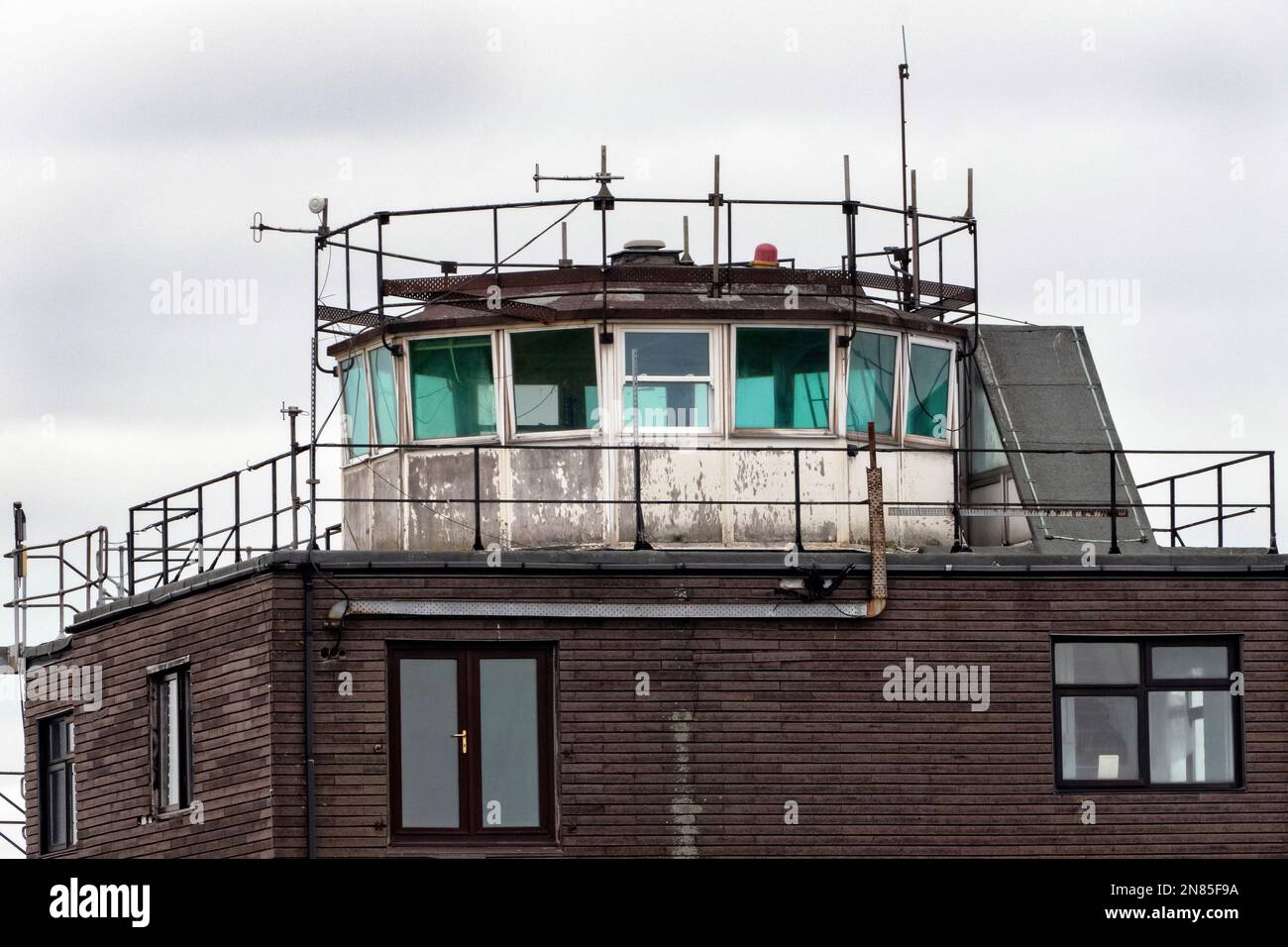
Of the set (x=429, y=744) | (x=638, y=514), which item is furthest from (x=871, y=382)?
(x=429, y=744)

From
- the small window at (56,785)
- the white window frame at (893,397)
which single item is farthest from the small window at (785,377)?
the small window at (56,785)

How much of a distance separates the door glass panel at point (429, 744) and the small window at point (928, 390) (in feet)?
22.8

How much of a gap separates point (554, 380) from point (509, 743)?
15.5 feet

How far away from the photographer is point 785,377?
35750 millimetres

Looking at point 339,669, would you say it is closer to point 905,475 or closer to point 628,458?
point 628,458

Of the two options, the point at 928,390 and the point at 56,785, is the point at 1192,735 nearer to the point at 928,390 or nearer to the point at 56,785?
the point at 928,390

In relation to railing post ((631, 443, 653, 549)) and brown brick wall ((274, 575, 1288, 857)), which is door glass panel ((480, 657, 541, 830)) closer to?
brown brick wall ((274, 575, 1288, 857))

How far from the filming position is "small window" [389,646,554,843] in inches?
1299

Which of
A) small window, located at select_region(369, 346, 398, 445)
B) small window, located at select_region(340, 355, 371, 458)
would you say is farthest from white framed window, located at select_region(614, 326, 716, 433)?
small window, located at select_region(340, 355, 371, 458)

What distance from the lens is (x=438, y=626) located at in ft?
109

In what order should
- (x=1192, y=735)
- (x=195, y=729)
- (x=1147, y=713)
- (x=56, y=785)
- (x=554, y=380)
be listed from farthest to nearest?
(x=56, y=785), (x=554, y=380), (x=1192, y=735), (x=1147, y=713), (x=195, y=729)

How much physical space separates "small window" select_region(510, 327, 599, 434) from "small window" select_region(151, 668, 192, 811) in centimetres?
503

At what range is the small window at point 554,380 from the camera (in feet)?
116

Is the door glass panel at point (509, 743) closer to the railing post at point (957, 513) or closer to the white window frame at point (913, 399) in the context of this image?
the railing post at point (957, 513)
